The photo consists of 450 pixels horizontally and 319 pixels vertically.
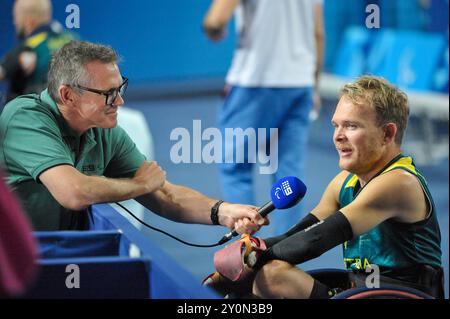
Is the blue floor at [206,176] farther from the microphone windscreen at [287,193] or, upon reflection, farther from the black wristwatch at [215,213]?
the microphone windscreen at [287,193]

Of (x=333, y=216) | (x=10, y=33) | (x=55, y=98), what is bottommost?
(x=333, y=216)

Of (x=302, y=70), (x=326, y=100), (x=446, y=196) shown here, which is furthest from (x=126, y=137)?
(x=326, y=100)

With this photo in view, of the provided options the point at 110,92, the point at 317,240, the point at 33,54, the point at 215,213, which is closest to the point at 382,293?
the point at 317,240

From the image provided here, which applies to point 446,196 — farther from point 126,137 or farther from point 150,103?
point 150,103

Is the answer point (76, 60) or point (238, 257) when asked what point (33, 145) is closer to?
point (76, 60)

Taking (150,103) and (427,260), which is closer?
(427,260)

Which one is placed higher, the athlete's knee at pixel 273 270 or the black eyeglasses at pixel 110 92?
the black eyeglasses at pixel 110 92

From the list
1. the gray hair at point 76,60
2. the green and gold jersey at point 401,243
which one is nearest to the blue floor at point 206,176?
the green and gold jersey at point 401,243

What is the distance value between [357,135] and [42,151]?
964 mm

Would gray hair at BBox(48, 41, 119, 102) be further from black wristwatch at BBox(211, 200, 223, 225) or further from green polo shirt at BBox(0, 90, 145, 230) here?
black wristwatch at BBox(211, 200, 223, 225)

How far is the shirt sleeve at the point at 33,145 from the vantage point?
2.90m

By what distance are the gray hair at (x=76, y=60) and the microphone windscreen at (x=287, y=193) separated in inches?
27.8

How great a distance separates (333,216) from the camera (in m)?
2.57
